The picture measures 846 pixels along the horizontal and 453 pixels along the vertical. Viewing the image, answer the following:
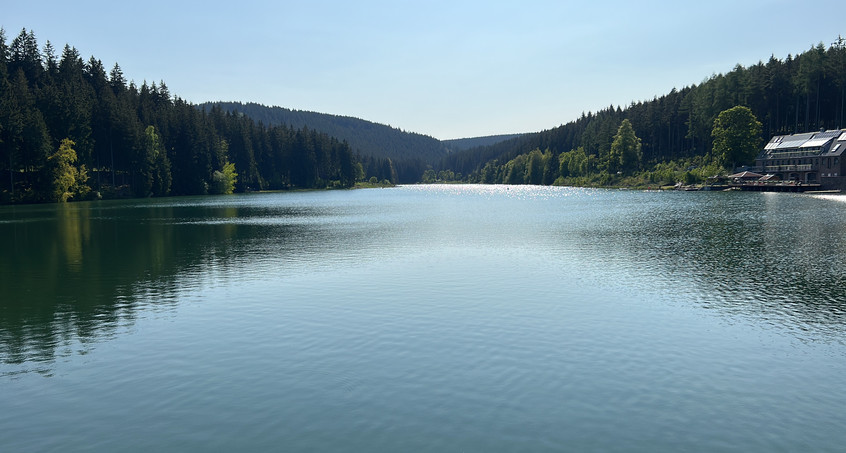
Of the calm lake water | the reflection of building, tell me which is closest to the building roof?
the reflection of building

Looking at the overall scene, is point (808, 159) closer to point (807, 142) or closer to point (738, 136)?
point (807, 142)

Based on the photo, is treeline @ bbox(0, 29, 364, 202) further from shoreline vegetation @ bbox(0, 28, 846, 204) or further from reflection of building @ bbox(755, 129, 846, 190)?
reflection of building @ bbox(755, 129, 846, 190)

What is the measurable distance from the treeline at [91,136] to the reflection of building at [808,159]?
558 feet

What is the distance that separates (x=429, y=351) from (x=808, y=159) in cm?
16406

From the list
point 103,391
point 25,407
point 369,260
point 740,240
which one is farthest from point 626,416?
point 740,240

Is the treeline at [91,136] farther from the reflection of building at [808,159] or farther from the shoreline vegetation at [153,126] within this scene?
the reflection of building at [808,159]

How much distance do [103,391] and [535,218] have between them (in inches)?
2549

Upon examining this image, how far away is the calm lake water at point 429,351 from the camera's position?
13.2 metres

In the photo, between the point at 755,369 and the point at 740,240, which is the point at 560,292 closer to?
the point at 755,369

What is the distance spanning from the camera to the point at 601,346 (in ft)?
64.9

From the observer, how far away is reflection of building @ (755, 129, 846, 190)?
134000 mm

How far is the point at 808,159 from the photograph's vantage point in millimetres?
144625

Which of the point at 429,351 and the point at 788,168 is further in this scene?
the point at 788,168

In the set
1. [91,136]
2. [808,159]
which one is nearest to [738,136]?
[808,159]
